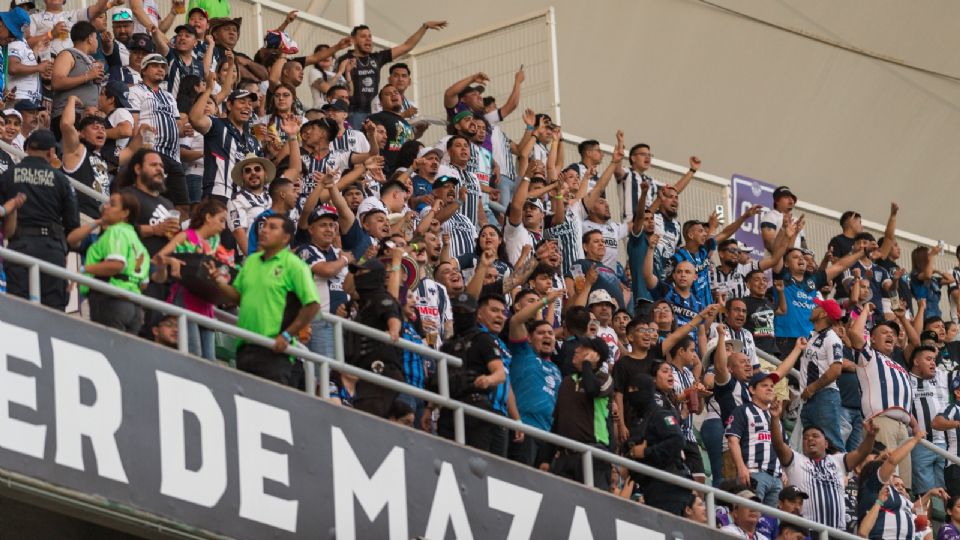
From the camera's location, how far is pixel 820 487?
16391 millimetres

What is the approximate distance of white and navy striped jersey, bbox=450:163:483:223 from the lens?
1805cm

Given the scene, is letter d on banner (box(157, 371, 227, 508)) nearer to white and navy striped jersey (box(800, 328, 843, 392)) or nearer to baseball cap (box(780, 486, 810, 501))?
baseball cap (box(780, 486, 810, 501))

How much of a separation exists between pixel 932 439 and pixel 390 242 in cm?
689

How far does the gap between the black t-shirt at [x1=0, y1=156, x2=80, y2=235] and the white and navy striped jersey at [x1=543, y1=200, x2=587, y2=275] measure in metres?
6.61

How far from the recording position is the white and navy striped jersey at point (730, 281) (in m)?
19.7

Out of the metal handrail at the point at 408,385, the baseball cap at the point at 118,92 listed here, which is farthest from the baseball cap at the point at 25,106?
the metal handrail at the point at 408,385

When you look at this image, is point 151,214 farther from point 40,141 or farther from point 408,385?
point 408,385

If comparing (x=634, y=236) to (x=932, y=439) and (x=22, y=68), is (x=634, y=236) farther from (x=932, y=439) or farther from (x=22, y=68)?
(x=22, y=68)

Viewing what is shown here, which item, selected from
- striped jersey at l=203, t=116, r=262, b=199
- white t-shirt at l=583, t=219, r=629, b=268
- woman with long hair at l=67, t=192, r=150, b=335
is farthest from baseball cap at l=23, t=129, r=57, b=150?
white t-shirt at l=583, t=219, r=629, b=268

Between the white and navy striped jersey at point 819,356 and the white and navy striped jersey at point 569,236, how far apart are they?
2.08 metres

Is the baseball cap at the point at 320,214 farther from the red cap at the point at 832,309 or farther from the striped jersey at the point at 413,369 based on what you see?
the red cap at the point at 832,309

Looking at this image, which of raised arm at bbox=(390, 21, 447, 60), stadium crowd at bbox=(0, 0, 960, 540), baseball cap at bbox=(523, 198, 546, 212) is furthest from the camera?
raised arm at bbox=(390, 21, 447, 60)

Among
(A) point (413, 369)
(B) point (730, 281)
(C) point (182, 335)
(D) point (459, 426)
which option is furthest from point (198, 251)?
(B) point (730, 281)

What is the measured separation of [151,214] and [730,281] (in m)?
8.21
